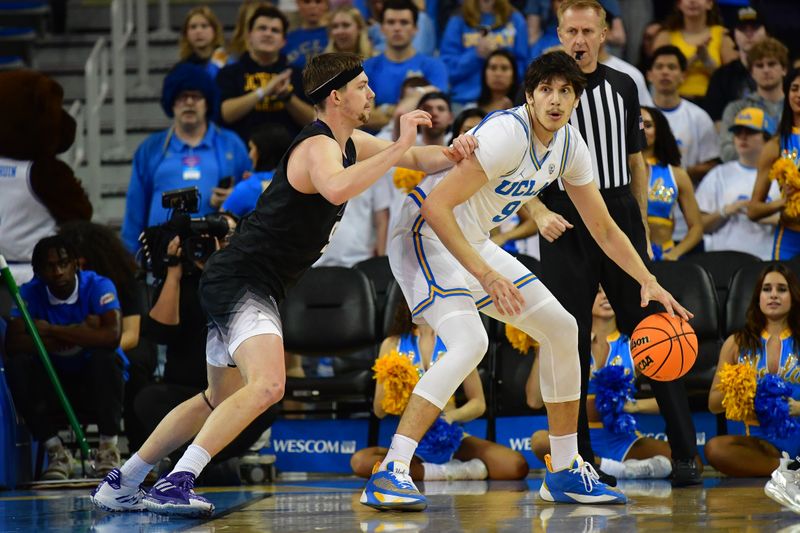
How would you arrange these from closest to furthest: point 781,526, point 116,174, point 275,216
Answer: point 781,526, point 275,216, point 116,174

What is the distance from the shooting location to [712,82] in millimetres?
10484

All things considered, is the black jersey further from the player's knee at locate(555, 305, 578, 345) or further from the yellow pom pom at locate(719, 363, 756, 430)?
Answer: the yellow pom pom at locate(719, 363, 756, 430)

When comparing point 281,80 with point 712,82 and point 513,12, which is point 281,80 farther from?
point 712,82

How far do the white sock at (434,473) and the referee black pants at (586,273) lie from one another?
144 cm

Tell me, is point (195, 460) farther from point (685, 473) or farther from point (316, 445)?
point (316, 445)

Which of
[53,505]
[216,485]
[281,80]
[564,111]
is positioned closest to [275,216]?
[564,111]

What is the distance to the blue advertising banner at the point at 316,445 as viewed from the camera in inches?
333

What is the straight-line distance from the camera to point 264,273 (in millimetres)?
5477

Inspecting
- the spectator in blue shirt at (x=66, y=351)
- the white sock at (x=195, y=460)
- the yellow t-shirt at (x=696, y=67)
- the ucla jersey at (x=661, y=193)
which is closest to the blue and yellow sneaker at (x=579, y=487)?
the white sock at (x=195, y=460)

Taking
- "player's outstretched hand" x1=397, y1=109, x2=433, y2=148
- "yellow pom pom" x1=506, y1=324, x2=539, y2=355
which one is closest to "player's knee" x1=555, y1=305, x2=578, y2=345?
"player's outstretched hand" x1=397, y1=109, x2=433, y2=148

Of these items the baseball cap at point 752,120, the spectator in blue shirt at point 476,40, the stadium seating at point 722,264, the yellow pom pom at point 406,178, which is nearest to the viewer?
the stadium seating at point 722,264

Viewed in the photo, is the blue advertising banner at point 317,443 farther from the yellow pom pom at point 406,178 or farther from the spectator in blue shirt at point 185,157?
the spectator in blue shirt at point 185,157

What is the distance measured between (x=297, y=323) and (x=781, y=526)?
4617 mm

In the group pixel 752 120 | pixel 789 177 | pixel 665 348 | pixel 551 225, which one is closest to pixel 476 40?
pixel 752 120
